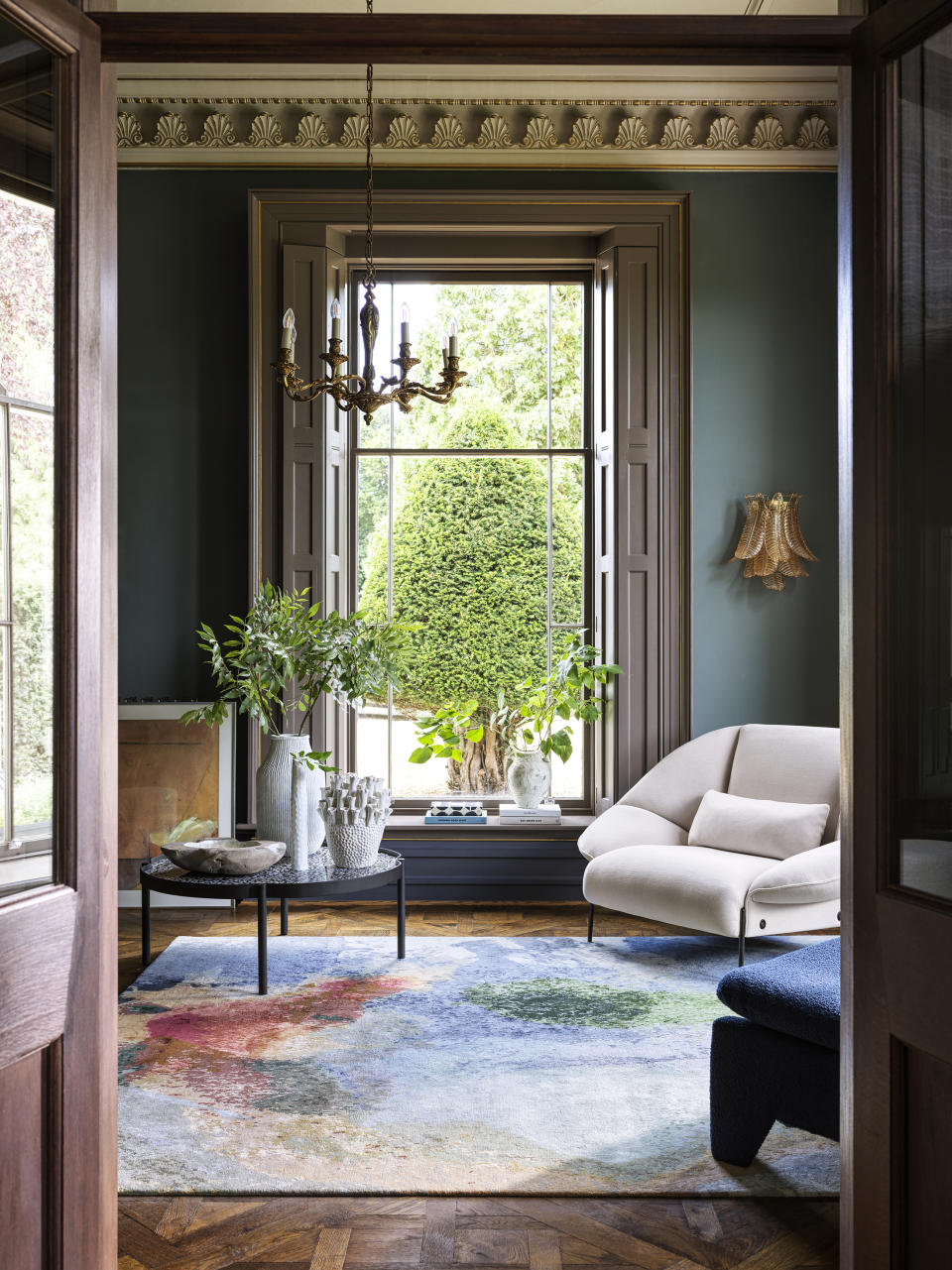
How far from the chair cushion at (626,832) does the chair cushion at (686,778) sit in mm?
62

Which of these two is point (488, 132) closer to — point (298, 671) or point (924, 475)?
point (298, 671)

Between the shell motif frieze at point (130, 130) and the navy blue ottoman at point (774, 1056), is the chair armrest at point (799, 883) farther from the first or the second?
the shell motif frieze at point (130, 130)

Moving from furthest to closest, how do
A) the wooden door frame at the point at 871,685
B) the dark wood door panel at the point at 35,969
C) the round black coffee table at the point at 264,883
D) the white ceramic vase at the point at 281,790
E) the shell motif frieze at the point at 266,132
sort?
the shell motif frieze at the point at 266,132, the white ceramic vase at the point at 281,790, the round black coffee table at the point at 264,883, the wooden door frame at the point at 871,685, the dark wood door panel at the point at 35,969

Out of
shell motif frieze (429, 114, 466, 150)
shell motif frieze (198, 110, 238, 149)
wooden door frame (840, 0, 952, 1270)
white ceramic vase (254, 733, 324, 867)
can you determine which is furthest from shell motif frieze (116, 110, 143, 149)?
wooden door frame (840, 0, 952, 1270)

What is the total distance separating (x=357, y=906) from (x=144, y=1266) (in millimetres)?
2998

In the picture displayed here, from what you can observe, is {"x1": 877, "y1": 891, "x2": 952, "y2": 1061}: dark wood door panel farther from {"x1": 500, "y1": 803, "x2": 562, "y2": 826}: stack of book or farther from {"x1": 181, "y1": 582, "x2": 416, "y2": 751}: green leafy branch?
{"x1": 500, "y1": 803, "x2": 562, "y2": 826}: stack of book

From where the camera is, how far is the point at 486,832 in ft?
16.8

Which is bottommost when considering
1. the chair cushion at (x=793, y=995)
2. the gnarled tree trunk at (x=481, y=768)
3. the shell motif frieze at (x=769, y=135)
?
the chair cushion at (x=793, y=995)

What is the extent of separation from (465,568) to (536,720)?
90 centimetres

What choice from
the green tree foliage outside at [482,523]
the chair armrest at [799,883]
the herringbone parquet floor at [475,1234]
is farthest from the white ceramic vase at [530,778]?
the herringbone parquet floor at [475,1234]

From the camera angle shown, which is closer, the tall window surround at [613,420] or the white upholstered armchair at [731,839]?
the white upholstered armchair at [731,839]

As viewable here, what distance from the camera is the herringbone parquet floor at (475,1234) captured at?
2.09m

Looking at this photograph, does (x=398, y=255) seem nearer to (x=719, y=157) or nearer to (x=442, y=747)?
(x=719, y=157)

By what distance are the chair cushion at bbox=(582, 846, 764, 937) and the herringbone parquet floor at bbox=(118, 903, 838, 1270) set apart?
1472 mm
